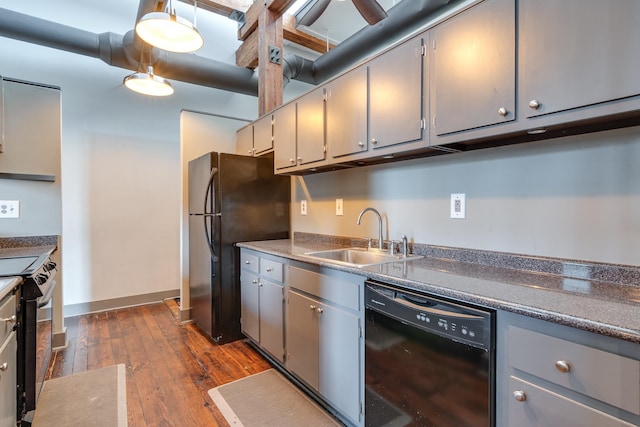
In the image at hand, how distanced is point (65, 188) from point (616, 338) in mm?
4394

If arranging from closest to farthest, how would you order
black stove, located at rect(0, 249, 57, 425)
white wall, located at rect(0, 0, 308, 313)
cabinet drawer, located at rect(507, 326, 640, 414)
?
cabinet drawer, located at rect(507, 326, 640, 414), black stove, located at rect(0, 249, 57, 425), white wall, located at rect(0, 0, 308, 313)

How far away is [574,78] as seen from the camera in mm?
1116

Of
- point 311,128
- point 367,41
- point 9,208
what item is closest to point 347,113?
point 311,128

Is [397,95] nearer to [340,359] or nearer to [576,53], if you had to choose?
[576,53]

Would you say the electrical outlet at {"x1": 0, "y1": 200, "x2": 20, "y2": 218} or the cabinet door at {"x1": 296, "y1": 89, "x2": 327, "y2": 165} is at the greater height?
the cabinet door at {"x1": 296, "y1": 89, "x2": 327, "y2": 165}

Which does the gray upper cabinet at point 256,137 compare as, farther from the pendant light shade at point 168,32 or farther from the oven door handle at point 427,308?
the oven door handle at point 427,308

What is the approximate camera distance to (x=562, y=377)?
2.93 feet

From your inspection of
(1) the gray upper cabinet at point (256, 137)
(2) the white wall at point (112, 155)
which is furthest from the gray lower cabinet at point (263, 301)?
(2) the white wall at point (112, 155)

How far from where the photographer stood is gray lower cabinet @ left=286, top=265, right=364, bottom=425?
5.23 ft

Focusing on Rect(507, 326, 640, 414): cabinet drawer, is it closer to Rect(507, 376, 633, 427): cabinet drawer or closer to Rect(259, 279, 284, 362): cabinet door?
Rect(507, 376, 633, 427): cabinet drawer

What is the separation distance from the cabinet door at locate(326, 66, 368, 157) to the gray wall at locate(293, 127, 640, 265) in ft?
1.11

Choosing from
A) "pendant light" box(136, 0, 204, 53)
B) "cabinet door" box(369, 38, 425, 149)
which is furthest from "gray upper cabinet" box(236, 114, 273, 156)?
"cabinet door" box(369, 38, 425, 149)

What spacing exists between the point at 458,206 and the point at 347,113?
0.91 metres

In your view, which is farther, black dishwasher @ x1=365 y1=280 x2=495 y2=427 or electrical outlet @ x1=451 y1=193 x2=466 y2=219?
electrical outlet @ x1=451 y1=193 x2=466 y2=219
